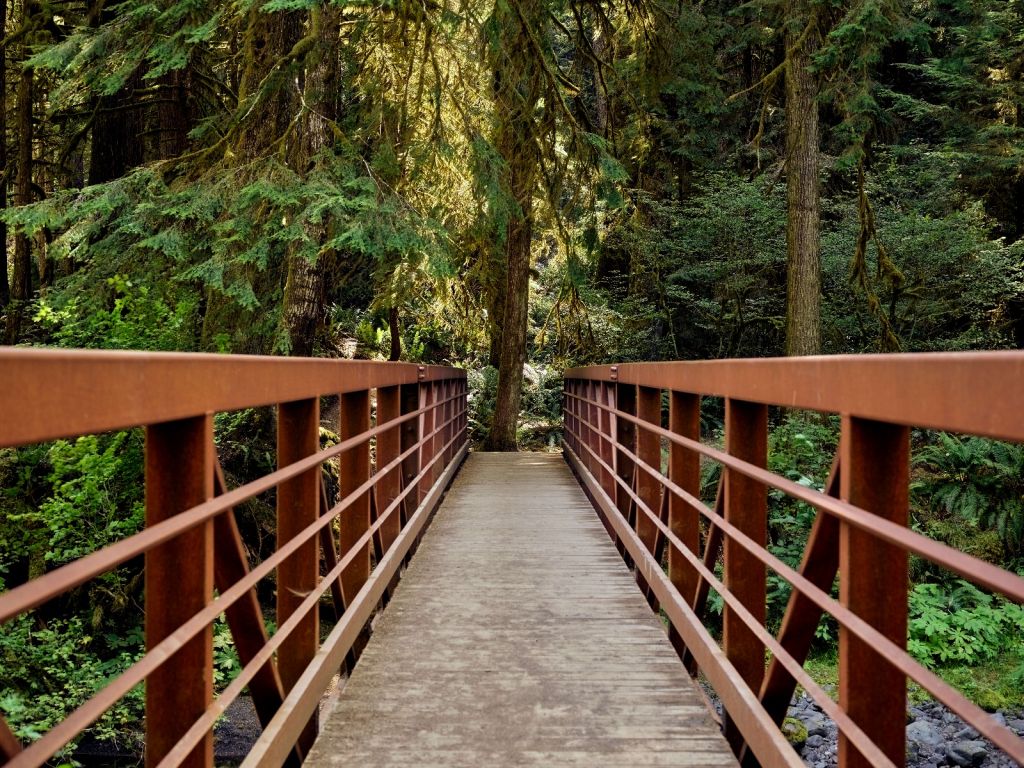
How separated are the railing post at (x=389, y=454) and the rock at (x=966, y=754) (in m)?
4.63

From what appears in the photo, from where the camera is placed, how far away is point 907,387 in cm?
174

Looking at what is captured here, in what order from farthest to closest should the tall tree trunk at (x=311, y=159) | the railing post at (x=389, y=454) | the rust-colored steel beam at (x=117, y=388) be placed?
the tall tree trunk at (x=311, y=159) → the railing post at (x=389, y=454) → the rust-colored steel beam at (x=117, y=388)

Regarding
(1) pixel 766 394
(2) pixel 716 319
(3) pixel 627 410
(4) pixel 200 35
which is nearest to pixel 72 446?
(4) pixel 200 35

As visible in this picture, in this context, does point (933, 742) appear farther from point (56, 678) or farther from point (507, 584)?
point (56, 678)

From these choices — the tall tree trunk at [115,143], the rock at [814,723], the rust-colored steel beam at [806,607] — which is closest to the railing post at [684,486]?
the rust-colored steel beam at [806,607]

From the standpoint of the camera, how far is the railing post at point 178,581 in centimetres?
198

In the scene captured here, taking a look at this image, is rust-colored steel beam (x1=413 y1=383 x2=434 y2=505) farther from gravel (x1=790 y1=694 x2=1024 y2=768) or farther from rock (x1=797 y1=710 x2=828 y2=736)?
rock (x1=797 y1=710 x2=828 y2=736)

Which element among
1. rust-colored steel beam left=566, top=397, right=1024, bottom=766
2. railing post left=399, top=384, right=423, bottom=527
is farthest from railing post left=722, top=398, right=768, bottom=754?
railing post left=399, top=384, right=423, bottom=527

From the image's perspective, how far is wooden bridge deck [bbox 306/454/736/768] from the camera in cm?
307

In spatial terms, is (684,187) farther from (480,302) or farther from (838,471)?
(838,471)

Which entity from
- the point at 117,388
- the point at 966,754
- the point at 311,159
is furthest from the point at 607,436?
the point at 117,388

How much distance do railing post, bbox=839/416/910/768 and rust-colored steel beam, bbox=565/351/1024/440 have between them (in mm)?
106

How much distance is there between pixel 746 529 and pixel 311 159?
20.8 ft

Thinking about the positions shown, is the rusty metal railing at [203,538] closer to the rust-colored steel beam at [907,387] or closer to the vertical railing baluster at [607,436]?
the rust-colored steel beam at [907,387]
